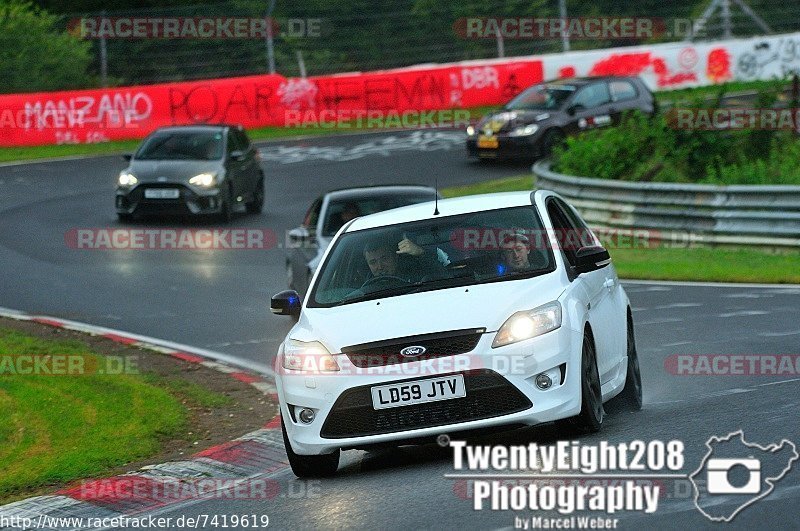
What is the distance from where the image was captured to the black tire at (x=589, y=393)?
876 cm

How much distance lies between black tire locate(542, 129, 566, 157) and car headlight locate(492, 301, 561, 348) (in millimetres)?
22858

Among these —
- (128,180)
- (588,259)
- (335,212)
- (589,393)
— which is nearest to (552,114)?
(128,180)

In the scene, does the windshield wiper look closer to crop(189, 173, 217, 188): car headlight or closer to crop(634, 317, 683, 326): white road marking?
crop(634, 317, 683, 326): white road marking

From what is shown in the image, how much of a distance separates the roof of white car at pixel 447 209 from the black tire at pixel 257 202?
670 inches

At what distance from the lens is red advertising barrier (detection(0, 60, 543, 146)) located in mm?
35094

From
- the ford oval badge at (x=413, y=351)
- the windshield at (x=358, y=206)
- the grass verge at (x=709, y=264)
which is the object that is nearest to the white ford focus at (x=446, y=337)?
the ford oval badge at (x=413, y=351)

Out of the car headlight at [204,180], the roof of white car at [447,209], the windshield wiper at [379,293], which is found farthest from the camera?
the car headlight at [204,180]

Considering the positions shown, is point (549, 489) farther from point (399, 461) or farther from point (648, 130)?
point (648, 130)

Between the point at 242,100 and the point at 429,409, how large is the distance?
2959cm

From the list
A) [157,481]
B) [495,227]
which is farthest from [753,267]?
[157,481]

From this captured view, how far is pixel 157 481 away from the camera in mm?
9555

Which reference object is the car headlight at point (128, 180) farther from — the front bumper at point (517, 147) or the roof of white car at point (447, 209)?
the roof of white car at point (447, 209)

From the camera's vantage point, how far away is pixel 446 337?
28.0 ft

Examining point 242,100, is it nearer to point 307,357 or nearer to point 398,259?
point 398,259
